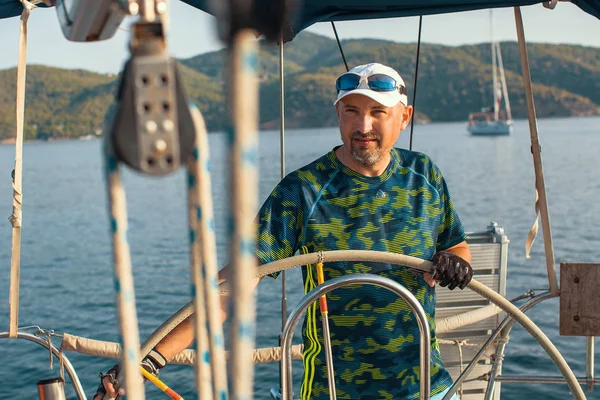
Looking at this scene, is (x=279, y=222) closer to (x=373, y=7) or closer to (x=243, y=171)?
(x=373, y=7)

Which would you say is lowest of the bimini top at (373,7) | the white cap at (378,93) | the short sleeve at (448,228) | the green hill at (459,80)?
the short sleeve at (448,228)

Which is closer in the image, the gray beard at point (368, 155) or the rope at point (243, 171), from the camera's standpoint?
the rope at point (243, 171)

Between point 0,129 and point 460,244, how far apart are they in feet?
188

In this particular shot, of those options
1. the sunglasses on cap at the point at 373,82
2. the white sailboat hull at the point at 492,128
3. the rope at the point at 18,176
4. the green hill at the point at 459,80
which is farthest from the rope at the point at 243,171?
the green hill at the point at 459,80

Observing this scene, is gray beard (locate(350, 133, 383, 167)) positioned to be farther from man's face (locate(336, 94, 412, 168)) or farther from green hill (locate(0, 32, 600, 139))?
green hill (locate(0, 32, 600, 139))

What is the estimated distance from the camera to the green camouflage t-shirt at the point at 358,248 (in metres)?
2.30

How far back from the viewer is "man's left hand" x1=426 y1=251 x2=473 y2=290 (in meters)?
2.31

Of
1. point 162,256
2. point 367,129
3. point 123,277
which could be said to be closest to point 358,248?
point 367,129

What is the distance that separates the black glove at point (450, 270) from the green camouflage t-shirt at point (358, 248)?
0.07m

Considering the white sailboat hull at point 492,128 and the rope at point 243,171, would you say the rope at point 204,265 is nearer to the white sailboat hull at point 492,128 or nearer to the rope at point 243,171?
the rope at point 243,171

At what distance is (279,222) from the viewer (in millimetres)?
2320

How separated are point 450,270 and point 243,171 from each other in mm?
1654

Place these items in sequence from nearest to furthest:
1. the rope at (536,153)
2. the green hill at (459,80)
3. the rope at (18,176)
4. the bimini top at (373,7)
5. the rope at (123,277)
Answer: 1. the rope at (123,277)
2. the rope at (18,176)
3. the bimini top at (373,7)
4. the rope at (536,153)
5. the green hill at (459,80)

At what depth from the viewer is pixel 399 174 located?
2410 mm
